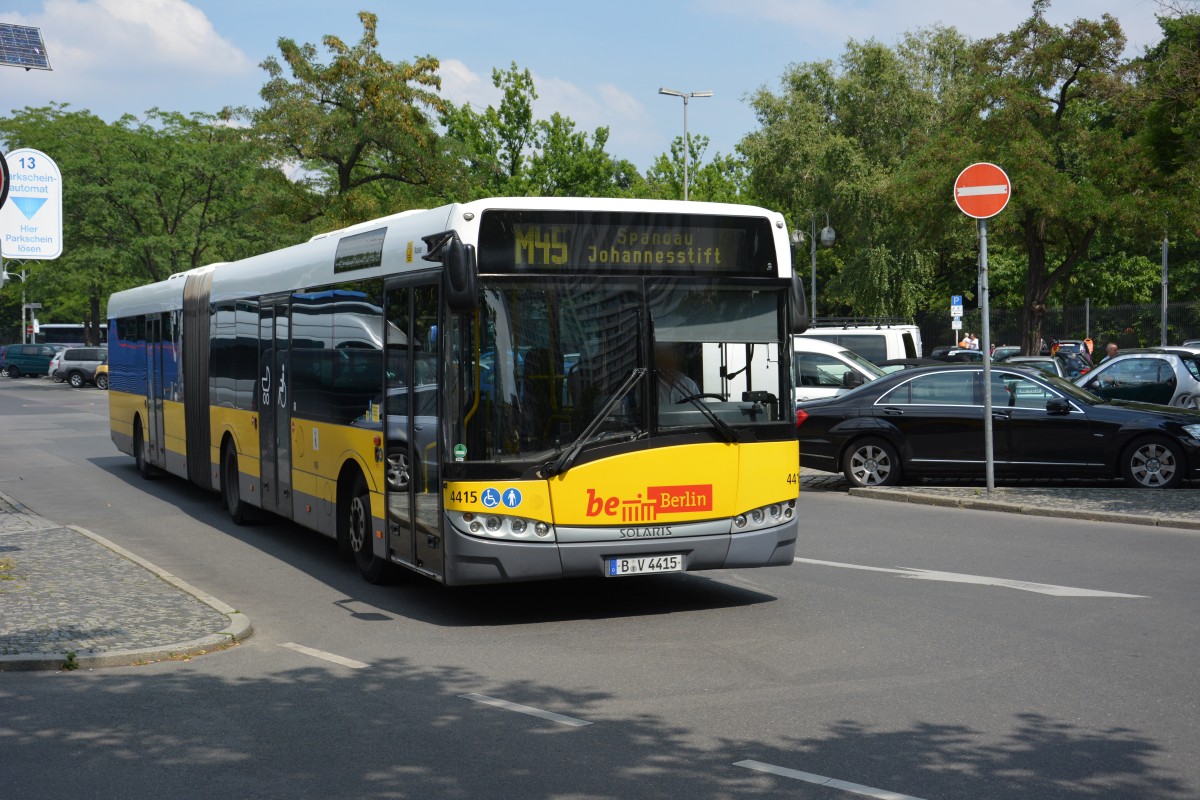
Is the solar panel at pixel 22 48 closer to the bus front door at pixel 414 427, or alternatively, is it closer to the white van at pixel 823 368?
the bus front door at pixel 414 427

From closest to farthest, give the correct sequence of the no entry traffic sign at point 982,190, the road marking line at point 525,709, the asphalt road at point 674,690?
the asphalt road at point 674,690, the road marking line at point 525,709, the no entry traffic sign at point 982,190

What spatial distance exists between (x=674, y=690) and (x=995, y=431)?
34.2ft

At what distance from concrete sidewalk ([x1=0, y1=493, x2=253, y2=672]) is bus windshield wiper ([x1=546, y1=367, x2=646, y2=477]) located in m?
2.26

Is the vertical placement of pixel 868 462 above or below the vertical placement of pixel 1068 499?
above

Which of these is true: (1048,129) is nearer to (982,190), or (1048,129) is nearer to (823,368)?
(823,368)

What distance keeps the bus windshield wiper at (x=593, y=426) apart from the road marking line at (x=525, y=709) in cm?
201

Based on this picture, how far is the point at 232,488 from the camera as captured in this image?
1545cm

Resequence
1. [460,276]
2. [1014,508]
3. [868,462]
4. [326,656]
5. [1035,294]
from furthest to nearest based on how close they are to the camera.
Result: [1035,294] → [868,462] → [1014,508] → [460,276] → [326,656]

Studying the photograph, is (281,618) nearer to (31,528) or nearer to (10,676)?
(10,676)

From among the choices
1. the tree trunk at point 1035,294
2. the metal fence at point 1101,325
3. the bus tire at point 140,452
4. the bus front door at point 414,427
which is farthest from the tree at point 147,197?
the bus front door at point 414,427

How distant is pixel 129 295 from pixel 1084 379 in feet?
49.8

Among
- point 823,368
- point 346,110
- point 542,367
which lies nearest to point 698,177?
point 346,110

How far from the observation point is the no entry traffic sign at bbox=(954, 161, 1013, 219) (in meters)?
15.7

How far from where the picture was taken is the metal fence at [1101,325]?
50.0 metres
